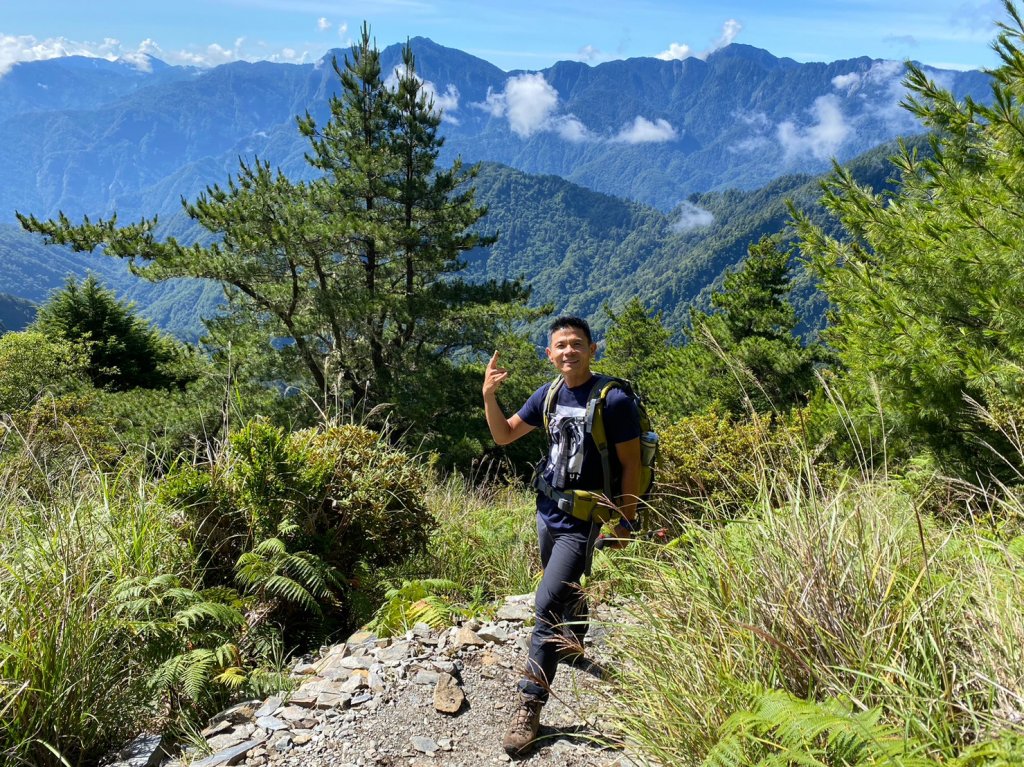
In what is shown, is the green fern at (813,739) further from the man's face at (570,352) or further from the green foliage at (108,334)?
the green foliage at (108,334)

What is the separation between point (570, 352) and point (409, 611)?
1806 millimetres

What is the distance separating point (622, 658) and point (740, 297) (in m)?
18.6

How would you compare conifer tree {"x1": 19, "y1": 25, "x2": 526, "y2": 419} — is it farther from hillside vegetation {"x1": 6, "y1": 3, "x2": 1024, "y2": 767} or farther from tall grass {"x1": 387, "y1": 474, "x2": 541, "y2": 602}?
tall grass {"x1": 387, "y1": 474, "x2": 541, "y2": 602}

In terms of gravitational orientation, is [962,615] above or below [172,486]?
above

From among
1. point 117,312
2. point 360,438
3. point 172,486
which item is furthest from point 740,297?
point 117,312

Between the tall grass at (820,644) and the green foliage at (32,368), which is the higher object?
the tall grass at (820,644)

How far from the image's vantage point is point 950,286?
243 inches

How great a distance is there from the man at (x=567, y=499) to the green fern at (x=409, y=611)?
0.78 m

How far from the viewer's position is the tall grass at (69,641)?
8.47ft

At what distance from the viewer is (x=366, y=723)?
2.89 meters

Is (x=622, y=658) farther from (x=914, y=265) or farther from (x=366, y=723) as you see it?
(x=914, y=265)

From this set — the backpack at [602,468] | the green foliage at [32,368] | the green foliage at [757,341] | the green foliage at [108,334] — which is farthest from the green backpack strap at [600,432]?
the green foliage at [108,334]

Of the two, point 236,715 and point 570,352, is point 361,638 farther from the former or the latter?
point 570,352

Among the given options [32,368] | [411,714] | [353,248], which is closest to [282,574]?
[411,714]
